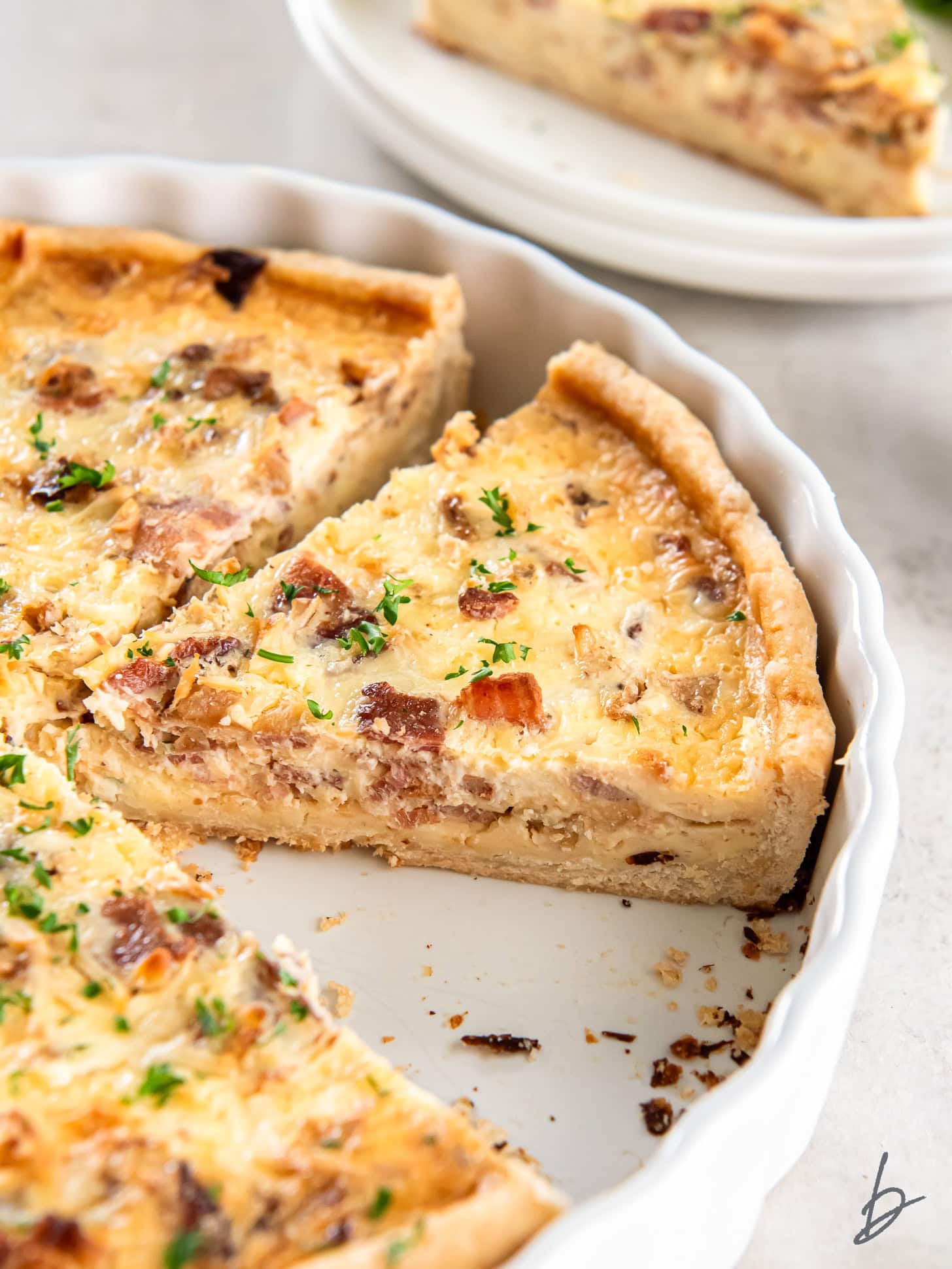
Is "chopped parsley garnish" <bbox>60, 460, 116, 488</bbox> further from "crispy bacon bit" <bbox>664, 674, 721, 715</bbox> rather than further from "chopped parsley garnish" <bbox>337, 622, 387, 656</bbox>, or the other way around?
"crispy bacon bit" <bbox>664, 674, 721, 715</bbox>

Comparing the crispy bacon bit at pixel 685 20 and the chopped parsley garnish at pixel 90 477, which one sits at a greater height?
the crispy bacon bit at pixel 685 20

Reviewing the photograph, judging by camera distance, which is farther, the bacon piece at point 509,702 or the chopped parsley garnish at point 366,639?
the chopped parsley garnish at point 366,639

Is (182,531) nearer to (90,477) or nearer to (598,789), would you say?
(90,477)

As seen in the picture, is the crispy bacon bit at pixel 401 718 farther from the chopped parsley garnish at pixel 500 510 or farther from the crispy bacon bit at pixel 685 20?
the crispy bacon bit at pixel 685 20

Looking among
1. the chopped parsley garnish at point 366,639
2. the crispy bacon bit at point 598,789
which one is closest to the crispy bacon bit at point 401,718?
the chopped parsley garnish at point 366,639

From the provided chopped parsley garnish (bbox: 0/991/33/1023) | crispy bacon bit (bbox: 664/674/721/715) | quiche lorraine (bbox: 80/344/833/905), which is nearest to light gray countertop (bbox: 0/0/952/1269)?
quiche lorraine (bbox: 80/344/833/905)
